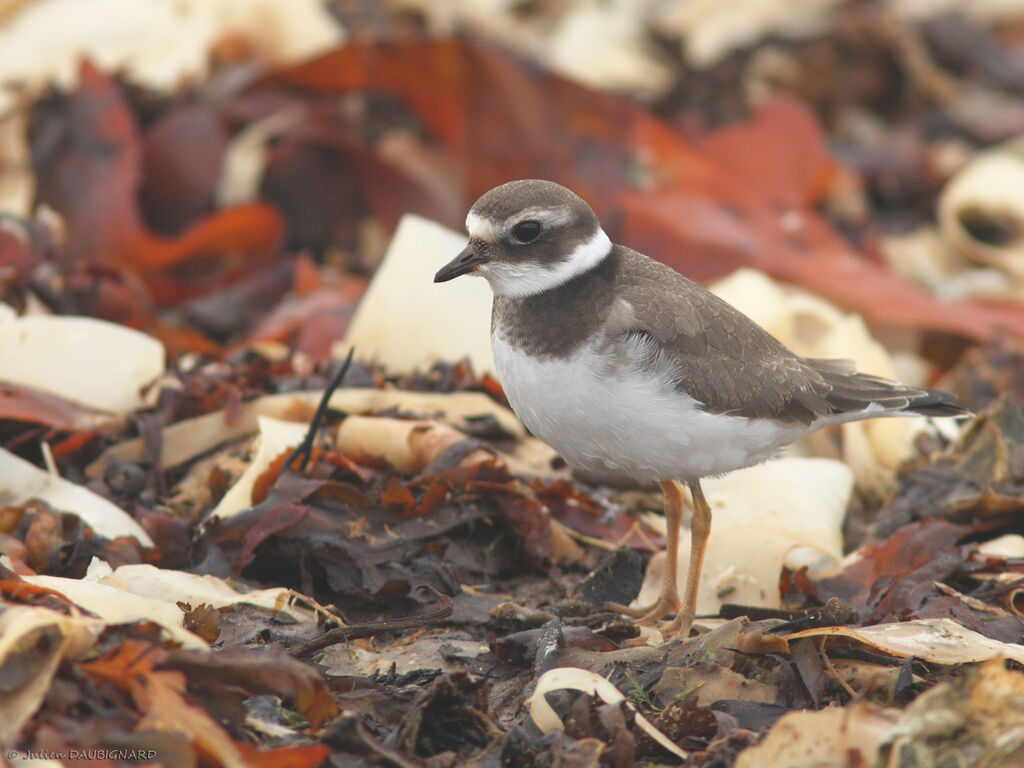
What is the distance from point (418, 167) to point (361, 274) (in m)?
0.77

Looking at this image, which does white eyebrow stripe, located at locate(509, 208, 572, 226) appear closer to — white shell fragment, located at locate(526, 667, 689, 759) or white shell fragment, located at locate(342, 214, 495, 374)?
white shell fragment, located at locate(342, 214, 495, 374)

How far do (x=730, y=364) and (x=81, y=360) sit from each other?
2672 mm

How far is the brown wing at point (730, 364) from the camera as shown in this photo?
152 inches

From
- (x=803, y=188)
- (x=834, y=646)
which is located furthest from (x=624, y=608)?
(x=803, y=188)

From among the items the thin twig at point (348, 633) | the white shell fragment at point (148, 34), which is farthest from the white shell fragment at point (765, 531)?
the white shell fragment at point (148, 34)

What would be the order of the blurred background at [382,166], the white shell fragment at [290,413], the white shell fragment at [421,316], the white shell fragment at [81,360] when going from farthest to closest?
the blurred background at [382,166] < the white shell fragment at [421,316] < the white shell fragment at [81,360] < the white shell fragment at [290,413]

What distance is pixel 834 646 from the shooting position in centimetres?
342

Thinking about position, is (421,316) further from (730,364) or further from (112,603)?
(112,603)

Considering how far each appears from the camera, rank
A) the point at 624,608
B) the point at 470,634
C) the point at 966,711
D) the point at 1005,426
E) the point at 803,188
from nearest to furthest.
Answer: the point at 966,711
the point at 470,634
the point at 624,608
the point at 1005,426
the point at 803,188

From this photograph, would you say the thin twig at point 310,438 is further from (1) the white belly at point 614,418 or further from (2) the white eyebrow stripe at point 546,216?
(2) the white eyebrow stripe at point 546,216

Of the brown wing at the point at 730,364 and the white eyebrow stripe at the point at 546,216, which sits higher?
the white eyebrow stripe at the point at 546,216

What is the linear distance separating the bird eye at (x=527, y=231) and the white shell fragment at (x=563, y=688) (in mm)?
1523

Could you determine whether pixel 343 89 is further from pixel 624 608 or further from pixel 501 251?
pixel 624 608

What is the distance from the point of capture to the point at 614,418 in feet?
12.2
